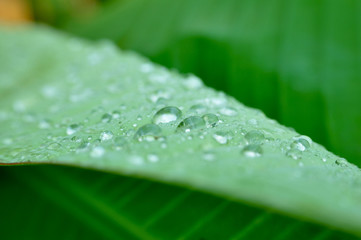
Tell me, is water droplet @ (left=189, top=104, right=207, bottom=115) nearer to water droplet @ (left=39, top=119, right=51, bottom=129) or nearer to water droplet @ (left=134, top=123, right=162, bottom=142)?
water droplet @ (left=134, top=123, right=162, bottom=142)

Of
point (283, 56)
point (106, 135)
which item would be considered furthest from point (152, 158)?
point (283, 56)

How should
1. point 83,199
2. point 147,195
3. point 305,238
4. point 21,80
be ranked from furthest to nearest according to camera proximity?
1. point 21,80
2. point 83,199
3. point 147,195
4. point 305,238

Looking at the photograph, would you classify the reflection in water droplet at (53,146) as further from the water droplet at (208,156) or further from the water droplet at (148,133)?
the water droplet at (208,156)

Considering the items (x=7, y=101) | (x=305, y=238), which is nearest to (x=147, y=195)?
(x=305, y=238)

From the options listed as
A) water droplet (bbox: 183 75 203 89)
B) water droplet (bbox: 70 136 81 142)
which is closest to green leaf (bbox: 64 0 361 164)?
water droplet (bbox: 183 75 203 89)

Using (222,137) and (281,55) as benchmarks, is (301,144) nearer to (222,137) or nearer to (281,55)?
(222,137)

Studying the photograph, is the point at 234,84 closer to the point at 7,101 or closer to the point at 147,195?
the point at 147,195
